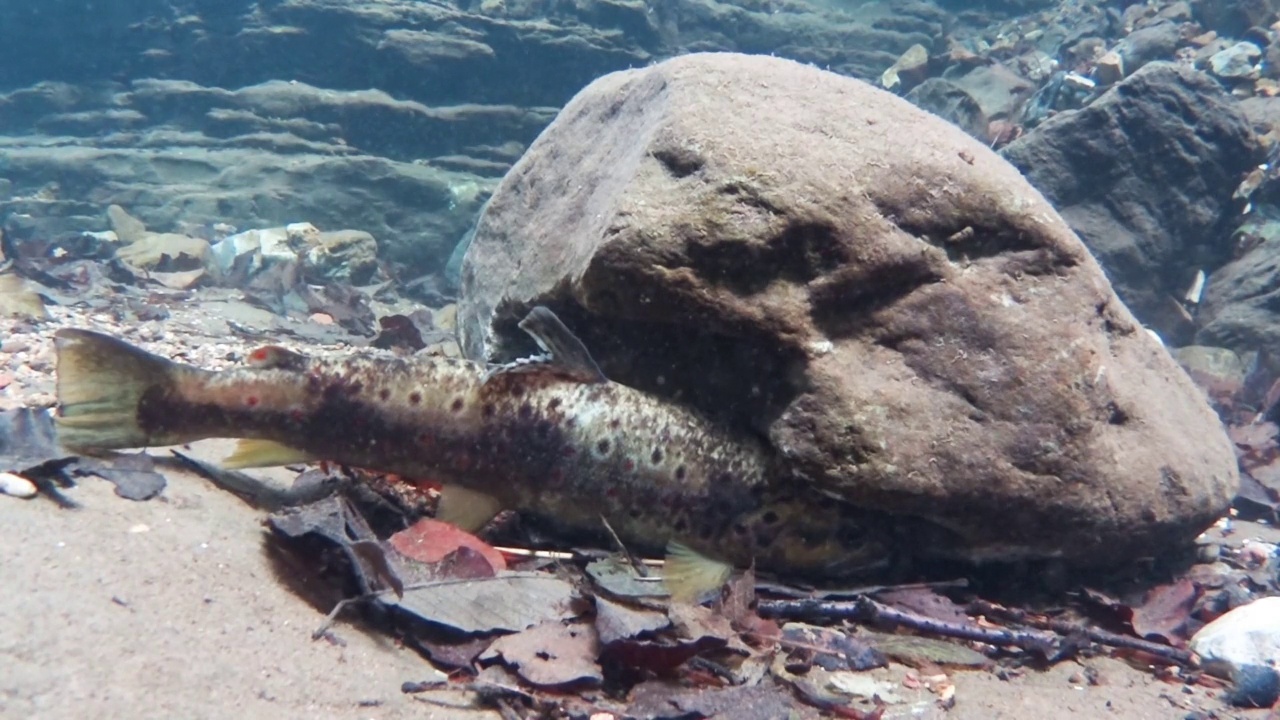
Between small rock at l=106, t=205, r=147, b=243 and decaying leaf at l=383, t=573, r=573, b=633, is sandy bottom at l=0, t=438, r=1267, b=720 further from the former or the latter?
small rock at l=106, t=205, r=147, b=243

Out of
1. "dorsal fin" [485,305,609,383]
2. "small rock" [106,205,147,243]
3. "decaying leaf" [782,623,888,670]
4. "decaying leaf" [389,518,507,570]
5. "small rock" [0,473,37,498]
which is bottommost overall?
"small rock" [106,205,147,243]

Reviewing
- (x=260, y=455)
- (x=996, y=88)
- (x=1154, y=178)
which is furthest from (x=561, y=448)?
(x=996, y=88)

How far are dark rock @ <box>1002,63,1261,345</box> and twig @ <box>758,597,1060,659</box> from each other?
6.71m

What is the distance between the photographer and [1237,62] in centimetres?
1150

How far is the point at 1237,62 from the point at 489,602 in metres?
13.5

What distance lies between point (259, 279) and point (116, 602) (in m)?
8.84

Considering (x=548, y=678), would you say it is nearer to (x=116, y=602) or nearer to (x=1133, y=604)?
(x=116, y=602)

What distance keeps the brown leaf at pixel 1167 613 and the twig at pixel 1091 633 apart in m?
0.07

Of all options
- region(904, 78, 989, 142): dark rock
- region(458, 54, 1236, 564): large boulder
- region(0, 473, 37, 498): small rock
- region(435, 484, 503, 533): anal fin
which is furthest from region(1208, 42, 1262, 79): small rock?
region(0, 473, 37, 498): small rock

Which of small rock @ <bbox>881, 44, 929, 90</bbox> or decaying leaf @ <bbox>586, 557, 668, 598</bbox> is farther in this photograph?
small rock @ <bbox>881, 44, 929, 90</bbox>

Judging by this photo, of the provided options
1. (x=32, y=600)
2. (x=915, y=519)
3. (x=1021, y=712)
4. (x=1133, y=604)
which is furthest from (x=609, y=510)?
(x=1133, y=604)

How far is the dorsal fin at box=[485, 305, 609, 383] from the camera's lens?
11.2 feet

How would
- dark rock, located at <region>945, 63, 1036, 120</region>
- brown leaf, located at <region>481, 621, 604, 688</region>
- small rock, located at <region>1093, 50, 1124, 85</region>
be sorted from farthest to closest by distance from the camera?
dark rock, located at <region>945, 63, 1036, 120</region>, small rock, located at <region>1093, 50, 1124, 85</region>, brown leaf, located at <region>481, 621, 604, 688</region>

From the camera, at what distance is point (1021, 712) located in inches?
106
